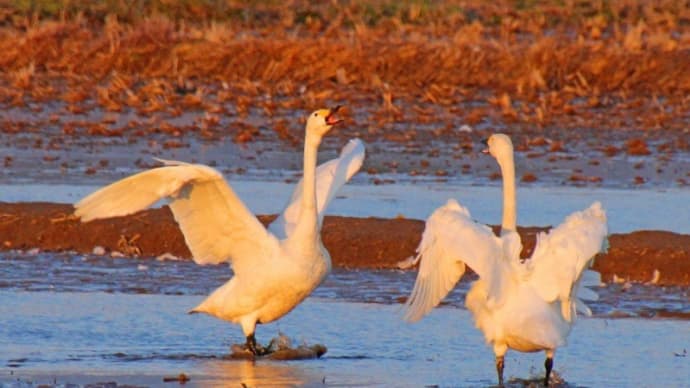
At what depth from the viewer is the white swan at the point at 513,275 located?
856 cm

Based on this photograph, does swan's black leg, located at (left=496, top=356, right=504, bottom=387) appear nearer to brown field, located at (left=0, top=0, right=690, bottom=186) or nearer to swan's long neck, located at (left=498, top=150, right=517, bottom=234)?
swan's long neck, located at (left=498, top=150, right=517, bottom=234)

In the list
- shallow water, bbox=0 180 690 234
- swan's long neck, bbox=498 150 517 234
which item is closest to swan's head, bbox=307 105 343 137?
swan's long neck, bbox=498 150 517 234

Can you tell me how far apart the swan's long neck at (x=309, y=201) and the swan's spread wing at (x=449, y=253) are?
3.27 ft

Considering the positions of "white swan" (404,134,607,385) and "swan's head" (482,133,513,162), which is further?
"swan's head" (482,133,513,162)

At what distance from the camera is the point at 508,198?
31.7 ft

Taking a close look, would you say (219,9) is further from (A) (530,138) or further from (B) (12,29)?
(A) (530,138)

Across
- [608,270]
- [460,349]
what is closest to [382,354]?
[460,349]

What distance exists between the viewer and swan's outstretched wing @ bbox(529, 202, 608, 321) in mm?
8516

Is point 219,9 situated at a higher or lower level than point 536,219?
higher

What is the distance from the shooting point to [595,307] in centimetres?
1140

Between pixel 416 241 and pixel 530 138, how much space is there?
27.8 feet

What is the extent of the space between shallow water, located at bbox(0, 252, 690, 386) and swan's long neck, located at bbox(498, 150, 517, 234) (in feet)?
2.55

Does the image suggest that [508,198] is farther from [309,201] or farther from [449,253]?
[309,201]

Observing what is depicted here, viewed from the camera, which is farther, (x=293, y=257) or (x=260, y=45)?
(x=260, y=45)
